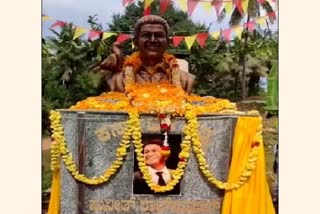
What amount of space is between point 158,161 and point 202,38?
0.65 meters

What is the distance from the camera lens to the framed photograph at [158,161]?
285 cm

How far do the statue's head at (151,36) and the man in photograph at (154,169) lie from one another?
0.44 m

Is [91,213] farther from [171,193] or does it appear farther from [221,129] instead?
[221,129]

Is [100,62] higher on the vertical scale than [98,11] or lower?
lower

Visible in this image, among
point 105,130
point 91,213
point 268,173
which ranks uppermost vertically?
point 105,130

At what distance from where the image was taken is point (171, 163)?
287 centimetres

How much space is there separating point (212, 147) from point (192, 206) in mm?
302

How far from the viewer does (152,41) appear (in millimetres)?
2898

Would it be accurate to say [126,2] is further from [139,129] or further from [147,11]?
[139,129]

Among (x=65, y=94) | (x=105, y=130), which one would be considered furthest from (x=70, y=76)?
(x=105, y=130)

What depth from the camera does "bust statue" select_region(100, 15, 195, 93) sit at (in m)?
2.89

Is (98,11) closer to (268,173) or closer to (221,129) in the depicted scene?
(221,129)

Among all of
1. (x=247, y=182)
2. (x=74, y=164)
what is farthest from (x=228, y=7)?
(x=74, y=164)

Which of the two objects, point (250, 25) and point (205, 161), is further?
point (250, 25)
